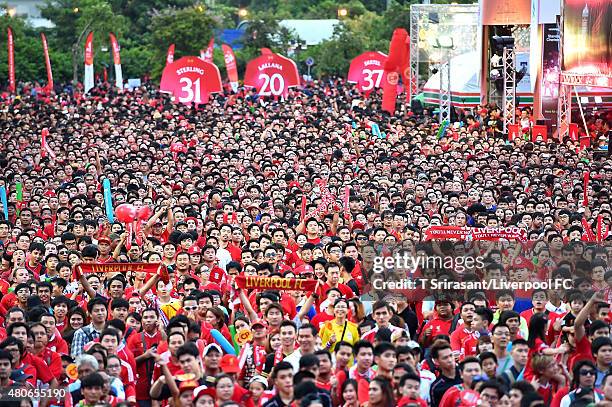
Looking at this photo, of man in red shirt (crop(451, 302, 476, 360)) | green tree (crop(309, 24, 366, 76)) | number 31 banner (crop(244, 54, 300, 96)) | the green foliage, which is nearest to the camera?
man in red shirt (crop(451, 302, 476, 360))

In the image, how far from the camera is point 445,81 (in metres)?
39.0

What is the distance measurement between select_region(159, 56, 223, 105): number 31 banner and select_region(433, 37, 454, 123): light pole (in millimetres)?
5452

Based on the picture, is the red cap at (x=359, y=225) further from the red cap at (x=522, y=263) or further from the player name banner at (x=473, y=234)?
the red cap at (x=522, y=263)

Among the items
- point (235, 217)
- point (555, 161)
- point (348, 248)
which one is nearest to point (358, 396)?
point (348, 248)

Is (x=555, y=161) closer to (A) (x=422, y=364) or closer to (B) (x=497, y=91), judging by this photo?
(B) (x=497, y=91)

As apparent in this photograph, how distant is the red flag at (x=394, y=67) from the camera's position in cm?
3891

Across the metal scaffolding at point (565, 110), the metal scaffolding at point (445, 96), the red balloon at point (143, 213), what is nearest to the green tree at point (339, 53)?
the metal scaffolding at point (445, 96)

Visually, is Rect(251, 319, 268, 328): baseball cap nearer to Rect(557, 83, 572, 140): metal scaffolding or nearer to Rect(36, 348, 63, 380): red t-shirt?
Rect(36, 348, 63, 380): red t-shirt

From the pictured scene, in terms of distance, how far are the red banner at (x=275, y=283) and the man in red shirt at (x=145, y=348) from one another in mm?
791

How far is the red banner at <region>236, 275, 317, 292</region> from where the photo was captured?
39.4ft

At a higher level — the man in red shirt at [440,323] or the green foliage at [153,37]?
the green foliage at [153,37]

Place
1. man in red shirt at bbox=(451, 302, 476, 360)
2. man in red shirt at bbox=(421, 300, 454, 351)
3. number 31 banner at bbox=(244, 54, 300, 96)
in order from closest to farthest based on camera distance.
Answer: man in red shirt at bbox=(451, 302, 476, 360), man in red shirt at bbox=(421, 300, 454, 351), number 31 banner at bbox=(244, 54, 300, 96)

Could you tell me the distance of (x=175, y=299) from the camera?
43.7 ft

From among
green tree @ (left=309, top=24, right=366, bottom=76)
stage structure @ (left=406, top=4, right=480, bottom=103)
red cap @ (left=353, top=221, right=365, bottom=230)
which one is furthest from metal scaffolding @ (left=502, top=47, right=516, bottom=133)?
green tree @ (left=309, top=24, right=366, bottom=76)
